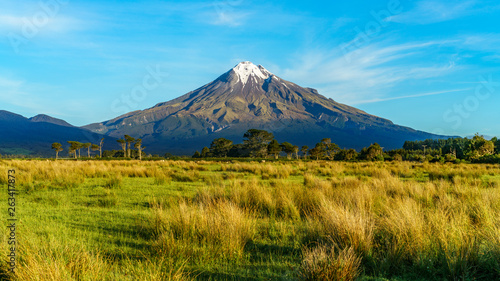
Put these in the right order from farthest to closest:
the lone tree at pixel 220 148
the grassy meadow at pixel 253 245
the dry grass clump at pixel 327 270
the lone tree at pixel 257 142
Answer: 1. the lone tree at pixel 220 148
2. the lone tree at pixel 257 142
3. the grassy meadow at pixel 253 245
4. the dry grass clump at pixel 327 270

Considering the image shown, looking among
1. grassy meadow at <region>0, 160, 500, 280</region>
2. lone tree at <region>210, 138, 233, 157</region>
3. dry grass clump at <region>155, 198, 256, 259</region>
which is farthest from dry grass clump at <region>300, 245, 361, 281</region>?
lone tree at <region>210, 138, 233, 157</region>

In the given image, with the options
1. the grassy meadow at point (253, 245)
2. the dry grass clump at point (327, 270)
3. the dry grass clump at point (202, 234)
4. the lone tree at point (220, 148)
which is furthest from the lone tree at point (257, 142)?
the dry grass clump at point (327, 270)

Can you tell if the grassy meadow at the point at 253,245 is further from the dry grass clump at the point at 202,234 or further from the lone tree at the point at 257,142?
the lone tree at the point at 257,142

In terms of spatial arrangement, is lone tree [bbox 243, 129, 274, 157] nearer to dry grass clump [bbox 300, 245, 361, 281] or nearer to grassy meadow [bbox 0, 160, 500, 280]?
grassy meadow [bbox 0, 160, 500, 280]

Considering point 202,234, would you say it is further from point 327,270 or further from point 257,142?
point 257,142

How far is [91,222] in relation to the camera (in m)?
6.05

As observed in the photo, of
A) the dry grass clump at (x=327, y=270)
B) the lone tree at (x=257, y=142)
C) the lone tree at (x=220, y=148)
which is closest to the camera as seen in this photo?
the dry grass clump at (x=327, y=270)

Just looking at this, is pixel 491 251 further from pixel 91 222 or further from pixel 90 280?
pixel 91 222

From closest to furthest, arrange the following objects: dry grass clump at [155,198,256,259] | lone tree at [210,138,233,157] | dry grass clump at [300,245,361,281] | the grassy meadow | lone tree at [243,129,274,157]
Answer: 1. dry grass clump at [300,245,361,281]
2. the grassy meadow
3. dry grass clump at [155,198,256,259]
4. lone tree at [243,129,274,157]
5. lone tree at [210,138,233,157]

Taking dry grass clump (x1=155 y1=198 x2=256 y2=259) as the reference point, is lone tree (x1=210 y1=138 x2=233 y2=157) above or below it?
above

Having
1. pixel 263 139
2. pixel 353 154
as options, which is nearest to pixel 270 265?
pixel 353 154

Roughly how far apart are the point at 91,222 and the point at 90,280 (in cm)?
344

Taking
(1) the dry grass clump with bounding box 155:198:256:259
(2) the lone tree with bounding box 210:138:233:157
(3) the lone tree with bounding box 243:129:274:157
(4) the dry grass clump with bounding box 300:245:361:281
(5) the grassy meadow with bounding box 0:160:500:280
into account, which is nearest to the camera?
(4) the dry grass clump with bounding box 300:245:361:281

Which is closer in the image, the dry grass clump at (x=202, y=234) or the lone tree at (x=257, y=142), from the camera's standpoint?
the dry grass clump at (x=202, y=234)
